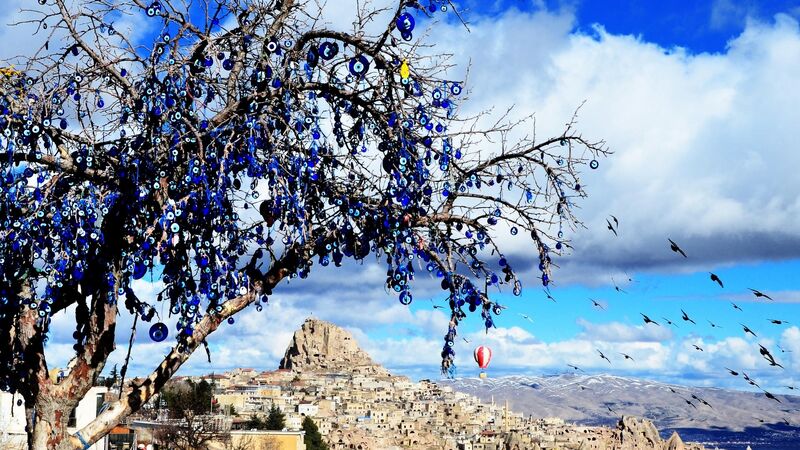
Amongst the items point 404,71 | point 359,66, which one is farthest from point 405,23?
point 359,66

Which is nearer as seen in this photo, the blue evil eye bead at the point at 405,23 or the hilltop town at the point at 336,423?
the blue evil eye bead at the point at 405,23

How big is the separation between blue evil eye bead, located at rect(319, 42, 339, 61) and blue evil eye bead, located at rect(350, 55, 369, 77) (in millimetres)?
222

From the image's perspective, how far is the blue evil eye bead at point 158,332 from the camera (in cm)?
971

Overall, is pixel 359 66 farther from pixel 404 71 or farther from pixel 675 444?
pixel 675 444

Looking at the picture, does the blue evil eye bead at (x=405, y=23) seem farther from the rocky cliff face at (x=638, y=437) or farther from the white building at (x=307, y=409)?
the white building at (x=307, y=409)

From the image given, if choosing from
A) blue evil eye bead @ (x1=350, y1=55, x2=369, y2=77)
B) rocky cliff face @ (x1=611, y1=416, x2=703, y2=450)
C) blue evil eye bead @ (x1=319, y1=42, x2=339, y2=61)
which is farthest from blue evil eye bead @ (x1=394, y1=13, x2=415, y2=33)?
rocky cliff face @ (x1=611, y1=416, x2=703, y2=450)

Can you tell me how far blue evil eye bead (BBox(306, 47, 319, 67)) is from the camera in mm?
9977

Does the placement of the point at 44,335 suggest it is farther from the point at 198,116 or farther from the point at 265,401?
the point at 265,401

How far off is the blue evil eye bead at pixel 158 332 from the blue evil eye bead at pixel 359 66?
3.18 meters

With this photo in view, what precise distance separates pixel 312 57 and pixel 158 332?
314 centimetres

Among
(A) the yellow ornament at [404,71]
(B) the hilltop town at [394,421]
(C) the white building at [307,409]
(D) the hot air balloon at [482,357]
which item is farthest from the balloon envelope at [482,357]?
(C) the white building at [307,409]

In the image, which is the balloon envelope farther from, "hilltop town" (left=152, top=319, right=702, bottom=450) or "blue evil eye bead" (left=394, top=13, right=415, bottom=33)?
"hilltop town" (left=152, top=319, right=702, bottom=450)

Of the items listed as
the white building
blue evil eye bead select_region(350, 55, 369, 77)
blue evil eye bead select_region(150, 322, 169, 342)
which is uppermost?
the white building

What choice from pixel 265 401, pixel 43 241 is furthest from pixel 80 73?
pixel 265 401
